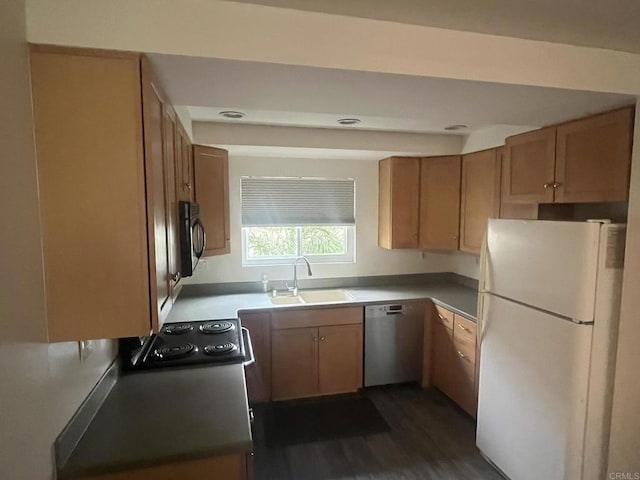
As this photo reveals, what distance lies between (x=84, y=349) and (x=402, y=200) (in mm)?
2738

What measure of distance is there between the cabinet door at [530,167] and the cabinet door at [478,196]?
0.71ft

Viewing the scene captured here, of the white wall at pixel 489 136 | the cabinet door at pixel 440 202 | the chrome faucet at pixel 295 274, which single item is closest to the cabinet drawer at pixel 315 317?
the chrome faucet at pixel 295 274

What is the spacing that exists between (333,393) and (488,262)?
5.81 ft

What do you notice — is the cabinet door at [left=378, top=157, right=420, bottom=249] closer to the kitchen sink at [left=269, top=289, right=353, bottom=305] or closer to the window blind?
the window blind

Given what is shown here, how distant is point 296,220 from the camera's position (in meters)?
3.47

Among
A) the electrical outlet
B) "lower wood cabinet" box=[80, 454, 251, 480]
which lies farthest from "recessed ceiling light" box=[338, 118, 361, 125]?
"lower wood cabinet" box=[80, 454, 251, 480]

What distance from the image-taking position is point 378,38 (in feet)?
4.18

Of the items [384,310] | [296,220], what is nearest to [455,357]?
[384,310]

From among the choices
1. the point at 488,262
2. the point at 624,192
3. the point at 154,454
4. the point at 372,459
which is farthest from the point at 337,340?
the point at 624,192

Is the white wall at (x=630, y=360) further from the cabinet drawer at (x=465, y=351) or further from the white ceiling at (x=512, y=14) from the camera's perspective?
the cabinet drawer at (x=465, y=351)

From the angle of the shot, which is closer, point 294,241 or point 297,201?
point 297,201

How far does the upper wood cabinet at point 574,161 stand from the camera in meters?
1.76

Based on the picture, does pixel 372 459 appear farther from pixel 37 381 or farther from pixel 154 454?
pixel 37 381

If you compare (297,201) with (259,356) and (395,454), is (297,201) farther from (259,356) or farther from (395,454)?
(395,454)
